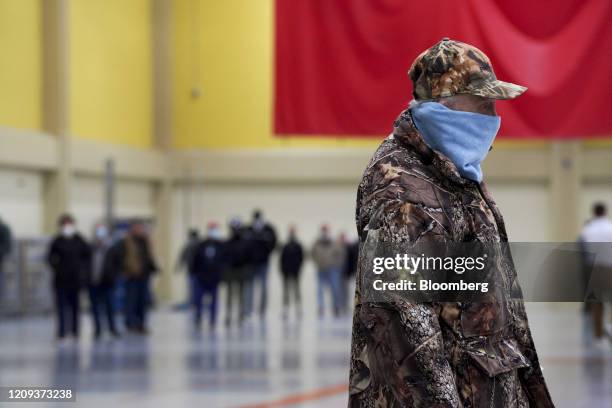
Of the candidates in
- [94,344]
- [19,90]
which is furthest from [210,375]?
[19,90]

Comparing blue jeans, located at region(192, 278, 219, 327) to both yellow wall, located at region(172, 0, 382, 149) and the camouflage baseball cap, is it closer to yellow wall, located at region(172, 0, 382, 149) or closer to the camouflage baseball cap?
yellow wall, located at region(172, 0, 382, 149)

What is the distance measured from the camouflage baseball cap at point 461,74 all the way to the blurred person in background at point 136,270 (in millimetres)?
16359

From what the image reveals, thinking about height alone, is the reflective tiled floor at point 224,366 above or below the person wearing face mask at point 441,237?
below

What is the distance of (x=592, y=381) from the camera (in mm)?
11773

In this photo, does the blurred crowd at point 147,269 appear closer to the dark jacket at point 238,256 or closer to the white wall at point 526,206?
the dark jacket at point 238,256

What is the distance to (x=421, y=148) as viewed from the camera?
3.13 meters

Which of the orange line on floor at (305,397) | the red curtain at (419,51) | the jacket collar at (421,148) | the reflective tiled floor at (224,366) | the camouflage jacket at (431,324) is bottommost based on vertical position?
the reflective tiled floor at (224,366)

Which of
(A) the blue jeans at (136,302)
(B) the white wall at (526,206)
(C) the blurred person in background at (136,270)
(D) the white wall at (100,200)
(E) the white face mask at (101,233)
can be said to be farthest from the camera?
(B) the white wall at (526,206)

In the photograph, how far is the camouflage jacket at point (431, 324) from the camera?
2891mm

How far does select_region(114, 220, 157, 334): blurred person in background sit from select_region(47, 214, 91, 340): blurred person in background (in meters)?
1.42

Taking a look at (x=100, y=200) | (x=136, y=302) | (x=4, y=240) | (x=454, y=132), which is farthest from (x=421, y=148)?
(x=100, y=200)

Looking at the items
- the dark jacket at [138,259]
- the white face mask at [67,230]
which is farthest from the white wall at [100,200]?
the white face mask at [67,230]

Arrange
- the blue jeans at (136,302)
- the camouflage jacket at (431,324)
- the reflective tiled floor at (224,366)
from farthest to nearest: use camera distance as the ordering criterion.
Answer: the blue jeans at (136,302) → the reflective tiled floor at (224,366) → the camouflage jacket at (431,324)

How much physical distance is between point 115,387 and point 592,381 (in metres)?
4.75
